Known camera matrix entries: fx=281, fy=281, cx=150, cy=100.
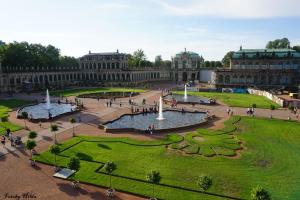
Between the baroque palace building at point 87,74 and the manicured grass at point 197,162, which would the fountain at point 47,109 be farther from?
the baroque palace building at point 87,74

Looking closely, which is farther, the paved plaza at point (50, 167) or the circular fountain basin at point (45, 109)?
the circular fountain basin at point (45, 109)

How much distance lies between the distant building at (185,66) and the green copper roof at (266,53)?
119ft

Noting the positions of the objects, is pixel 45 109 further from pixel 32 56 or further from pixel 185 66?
pixel 185 66

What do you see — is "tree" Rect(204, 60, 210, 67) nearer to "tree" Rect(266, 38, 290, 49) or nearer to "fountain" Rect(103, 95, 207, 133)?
"tree" Rect(266, 38, 290, 49)

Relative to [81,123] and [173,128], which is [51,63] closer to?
[81,123]

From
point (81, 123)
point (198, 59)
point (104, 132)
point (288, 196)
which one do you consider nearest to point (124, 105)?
point (81, 123)

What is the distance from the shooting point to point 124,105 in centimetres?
6575

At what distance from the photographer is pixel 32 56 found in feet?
380

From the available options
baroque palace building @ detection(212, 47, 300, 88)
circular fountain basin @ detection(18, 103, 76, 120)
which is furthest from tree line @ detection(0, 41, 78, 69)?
baroque palace building @ detection(212, 47, 300, 88)

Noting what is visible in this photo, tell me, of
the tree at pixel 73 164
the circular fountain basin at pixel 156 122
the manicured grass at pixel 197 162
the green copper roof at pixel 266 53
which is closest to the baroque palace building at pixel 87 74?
the green copper roof at pixel 266 53

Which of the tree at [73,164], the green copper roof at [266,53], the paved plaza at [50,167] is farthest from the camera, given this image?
the green copper roof at [266,53]

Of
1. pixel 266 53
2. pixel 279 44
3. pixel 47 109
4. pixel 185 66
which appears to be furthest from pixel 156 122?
pixel 279 44

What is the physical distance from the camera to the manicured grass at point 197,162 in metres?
23.8

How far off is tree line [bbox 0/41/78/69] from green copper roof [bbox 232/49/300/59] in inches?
3085
